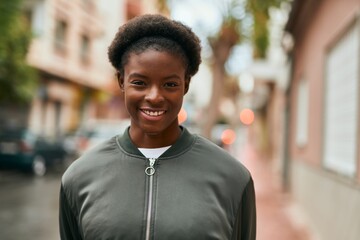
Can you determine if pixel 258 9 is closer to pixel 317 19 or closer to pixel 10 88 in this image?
pixel 317 19

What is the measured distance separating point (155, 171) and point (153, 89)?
0.99ft

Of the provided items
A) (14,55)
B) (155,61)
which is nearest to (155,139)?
(155,61)

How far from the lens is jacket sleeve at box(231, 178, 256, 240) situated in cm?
193

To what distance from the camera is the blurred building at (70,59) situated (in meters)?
21.7

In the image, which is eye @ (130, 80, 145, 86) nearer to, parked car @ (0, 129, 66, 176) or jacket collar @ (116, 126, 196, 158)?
jacket collar @ (116, 126, 196, 158)

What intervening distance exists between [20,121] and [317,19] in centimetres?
1585

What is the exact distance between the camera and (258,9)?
11125mm

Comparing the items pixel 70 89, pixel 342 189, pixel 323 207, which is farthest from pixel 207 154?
pixel 70 89

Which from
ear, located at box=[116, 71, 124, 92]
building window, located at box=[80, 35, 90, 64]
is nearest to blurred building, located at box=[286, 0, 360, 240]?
ear, located at box=[116, 71, 124, 92]

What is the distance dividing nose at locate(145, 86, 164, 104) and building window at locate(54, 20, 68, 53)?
72.6ft

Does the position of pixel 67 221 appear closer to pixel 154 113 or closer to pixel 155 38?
pixel 154 113

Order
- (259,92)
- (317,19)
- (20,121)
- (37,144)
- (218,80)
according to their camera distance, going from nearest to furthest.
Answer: (317,19) < (218,80) < (37,144) < (20,121) < (259,92)

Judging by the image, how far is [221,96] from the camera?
16500 millimetres

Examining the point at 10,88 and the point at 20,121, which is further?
the point at 20,121
